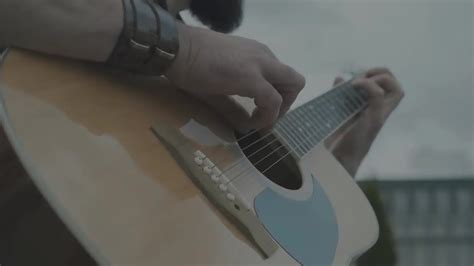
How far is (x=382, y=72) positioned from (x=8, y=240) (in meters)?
1.04

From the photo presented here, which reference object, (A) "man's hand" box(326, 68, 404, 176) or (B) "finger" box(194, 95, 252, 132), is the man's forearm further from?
(A) "man's hand" box(326, 68, 404, 176)

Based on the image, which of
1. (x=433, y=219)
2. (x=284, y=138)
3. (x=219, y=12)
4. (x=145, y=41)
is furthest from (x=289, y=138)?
(x=433, y=219)

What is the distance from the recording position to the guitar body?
22.2 inches

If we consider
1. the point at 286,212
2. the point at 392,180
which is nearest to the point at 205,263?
the point at 286,212

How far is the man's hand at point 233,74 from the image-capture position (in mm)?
749

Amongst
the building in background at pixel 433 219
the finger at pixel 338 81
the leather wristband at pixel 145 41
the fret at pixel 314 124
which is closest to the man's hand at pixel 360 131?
the finger at pixel 338 81

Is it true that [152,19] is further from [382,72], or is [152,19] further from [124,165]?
[382,72]

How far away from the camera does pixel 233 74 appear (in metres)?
0.77

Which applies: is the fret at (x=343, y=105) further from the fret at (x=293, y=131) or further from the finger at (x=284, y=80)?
the finger at (x=284, y=80)

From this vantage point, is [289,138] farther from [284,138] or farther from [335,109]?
[335,109]

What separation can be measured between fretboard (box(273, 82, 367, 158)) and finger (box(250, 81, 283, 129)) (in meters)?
0.14

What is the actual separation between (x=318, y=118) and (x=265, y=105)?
0.40 metres

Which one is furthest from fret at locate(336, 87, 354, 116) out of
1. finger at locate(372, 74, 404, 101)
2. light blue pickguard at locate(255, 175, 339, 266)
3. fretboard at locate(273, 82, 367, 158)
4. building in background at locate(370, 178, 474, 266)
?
building in background at locate(370, 178, 474, 266)

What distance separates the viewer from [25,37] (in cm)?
63
